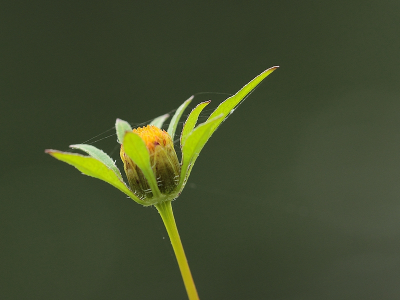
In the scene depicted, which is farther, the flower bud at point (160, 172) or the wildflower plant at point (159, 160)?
the flower bud at point (160, 172)

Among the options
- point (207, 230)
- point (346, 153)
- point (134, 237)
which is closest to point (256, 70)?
point (346, 153)

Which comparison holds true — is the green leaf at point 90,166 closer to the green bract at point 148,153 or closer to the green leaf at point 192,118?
the green bract at point 148,153

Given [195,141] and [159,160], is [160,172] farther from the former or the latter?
[195,141]

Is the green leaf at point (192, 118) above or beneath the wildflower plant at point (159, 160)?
above

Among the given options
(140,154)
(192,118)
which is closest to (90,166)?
(140,154)

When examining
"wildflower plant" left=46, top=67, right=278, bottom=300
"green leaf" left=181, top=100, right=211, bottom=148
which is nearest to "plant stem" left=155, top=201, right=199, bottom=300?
"wildflower plant" left=46, top=67, right=278, bottom=300

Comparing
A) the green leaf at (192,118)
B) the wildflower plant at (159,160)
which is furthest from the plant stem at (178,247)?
the green leaf at (192,118)

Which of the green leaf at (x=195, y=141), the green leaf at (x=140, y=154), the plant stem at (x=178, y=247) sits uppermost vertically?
the green leaf at (x=140, y=154)
